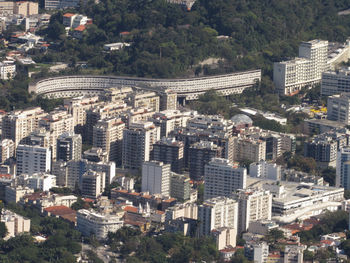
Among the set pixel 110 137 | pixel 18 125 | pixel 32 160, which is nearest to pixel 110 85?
pixel 110 137

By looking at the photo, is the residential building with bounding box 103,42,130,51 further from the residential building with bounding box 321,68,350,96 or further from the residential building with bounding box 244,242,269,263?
the residential building with bounding box 244,242,269,263

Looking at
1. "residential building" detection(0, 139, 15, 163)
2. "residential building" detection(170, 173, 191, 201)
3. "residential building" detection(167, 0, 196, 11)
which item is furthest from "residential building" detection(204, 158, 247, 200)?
"residential building" detection(167, 0, 196, 11)

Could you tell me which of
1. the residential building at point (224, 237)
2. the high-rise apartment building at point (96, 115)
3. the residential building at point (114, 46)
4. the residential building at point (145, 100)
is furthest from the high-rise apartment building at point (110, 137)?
the residential building at point (114, 46)

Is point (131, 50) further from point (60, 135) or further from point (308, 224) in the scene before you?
point (308, 224)

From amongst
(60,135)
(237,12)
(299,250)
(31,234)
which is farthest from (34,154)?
(237,12)

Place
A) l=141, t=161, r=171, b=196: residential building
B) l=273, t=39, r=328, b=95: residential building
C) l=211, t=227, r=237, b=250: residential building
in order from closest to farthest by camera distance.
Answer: l=211, t=227, r=237, b=250: residential building, l=141, t=161, r=171, b=196: residential building, l=273, t=39, r=328, b=95: residential building
